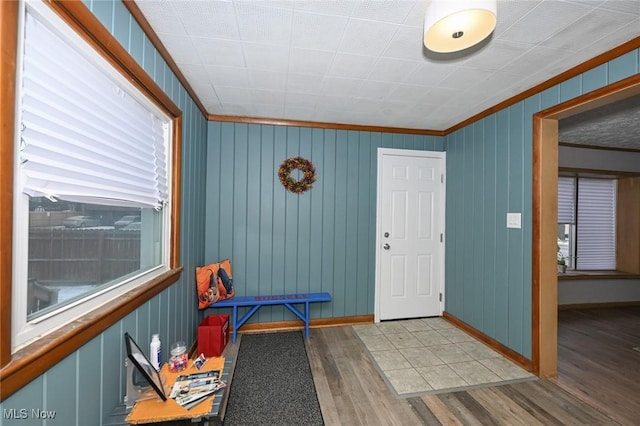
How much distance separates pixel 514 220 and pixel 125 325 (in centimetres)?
304

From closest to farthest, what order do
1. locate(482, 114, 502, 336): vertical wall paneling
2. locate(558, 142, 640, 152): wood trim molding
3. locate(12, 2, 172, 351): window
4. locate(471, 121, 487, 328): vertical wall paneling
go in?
locate(12, 2, 172, 351): window
locate(482, 114, 502, 336): vertical wall paneling
locate(471, 121, 487, 328): vertical wall paneling
locate(558, 142, 640, 152): wood trim molding

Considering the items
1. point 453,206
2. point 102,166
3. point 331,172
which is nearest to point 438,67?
point 331,172

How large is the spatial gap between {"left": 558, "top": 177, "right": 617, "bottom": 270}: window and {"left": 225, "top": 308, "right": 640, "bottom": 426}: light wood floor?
2.10 meters

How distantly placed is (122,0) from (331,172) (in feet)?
7.49

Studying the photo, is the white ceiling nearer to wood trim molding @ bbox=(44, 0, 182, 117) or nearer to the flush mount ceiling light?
the flush mount ceiling light

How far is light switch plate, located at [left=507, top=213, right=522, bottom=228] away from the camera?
7.90 feet

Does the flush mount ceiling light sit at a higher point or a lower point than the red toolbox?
higher

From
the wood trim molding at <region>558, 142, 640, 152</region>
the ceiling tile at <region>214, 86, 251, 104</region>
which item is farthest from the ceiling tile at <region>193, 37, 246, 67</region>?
the wood trim molding at <region>558, 142, 640, 152</region>

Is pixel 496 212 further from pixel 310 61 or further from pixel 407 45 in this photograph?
pixel 310 61

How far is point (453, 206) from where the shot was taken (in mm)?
3299

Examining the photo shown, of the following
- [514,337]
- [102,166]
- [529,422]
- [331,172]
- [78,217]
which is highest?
[331,172]

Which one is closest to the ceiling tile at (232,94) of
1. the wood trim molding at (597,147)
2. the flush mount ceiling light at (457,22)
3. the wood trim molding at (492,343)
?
the flush mount ceiling light at (457,22)

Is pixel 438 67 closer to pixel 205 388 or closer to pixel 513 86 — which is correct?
pixel 513 86

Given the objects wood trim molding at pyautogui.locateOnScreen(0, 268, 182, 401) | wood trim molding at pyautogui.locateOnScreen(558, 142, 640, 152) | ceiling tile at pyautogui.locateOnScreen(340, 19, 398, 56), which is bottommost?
wood trim molding at pyautogui.locateOnScreen(0, 268, 182, 401)
